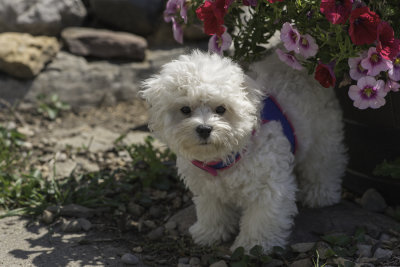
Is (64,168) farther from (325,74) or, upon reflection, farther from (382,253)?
(382,253)

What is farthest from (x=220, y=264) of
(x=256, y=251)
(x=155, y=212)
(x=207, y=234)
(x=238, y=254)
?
(x=155, y=212)

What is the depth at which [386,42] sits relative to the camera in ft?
8.71

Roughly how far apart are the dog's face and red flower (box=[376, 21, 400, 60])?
2.25 ft

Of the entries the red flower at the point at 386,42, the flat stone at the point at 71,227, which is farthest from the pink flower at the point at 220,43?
the flat stone at the point at 71,227

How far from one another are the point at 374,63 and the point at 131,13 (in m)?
3.46

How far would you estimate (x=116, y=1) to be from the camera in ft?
18.1

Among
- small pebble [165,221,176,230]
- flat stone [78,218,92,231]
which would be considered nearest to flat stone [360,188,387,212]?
small pebble [165,221,176,230]

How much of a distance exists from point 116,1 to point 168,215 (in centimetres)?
277

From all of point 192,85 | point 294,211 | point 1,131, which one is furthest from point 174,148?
point 1,131

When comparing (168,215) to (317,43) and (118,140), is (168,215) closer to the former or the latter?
(118,140)

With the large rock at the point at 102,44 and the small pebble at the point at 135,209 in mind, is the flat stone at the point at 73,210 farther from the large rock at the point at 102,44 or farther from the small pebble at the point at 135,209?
the large rock at the point at 102,44

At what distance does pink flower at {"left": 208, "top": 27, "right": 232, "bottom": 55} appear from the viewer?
123 inches

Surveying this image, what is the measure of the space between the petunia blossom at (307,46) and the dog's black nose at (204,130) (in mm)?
689

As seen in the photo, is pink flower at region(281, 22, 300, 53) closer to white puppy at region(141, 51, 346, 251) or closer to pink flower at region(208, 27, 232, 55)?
white puppy at region(141, 51, 346, 251)
